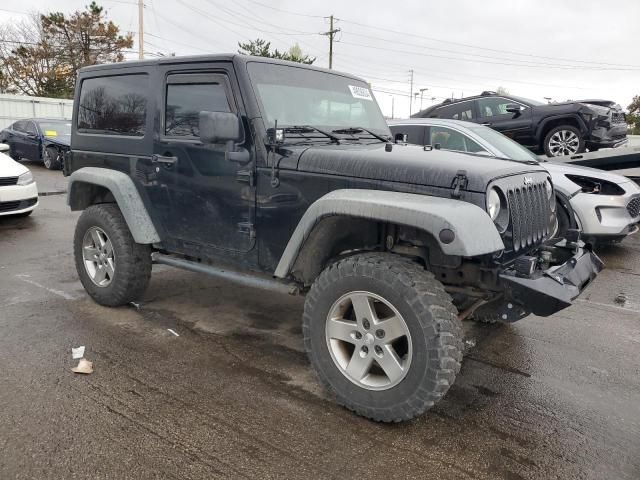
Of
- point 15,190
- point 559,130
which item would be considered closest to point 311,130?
point 15,190

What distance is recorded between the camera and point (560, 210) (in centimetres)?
573

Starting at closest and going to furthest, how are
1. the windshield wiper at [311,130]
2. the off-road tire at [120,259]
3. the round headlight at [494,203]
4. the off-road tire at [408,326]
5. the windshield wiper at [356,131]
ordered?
the off-road tire at [408,326]
the round headlight at [494,203]
the windshield wiper at [311,130]
the windshield wiper at [356,131]
the off-road tire at [120,259]

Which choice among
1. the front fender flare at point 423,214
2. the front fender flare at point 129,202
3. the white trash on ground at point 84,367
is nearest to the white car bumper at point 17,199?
the front fender flare at point 129,202

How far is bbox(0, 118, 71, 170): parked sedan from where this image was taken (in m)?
15.1

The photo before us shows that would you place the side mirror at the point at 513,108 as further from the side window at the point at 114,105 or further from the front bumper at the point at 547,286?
the side window at the point at 114,105

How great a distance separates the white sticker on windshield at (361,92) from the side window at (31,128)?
47.6 feet

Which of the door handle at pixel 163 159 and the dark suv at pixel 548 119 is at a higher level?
the dark suv at pixel 548 119

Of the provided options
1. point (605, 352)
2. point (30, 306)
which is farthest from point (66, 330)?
point (605, 352)

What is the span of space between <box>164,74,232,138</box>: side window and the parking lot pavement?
5.37 ft

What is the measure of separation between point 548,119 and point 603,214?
3.94m

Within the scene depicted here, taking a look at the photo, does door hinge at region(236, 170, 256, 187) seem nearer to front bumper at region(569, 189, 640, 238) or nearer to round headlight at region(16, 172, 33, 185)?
front bumper at region(569, 189, 640, 238)

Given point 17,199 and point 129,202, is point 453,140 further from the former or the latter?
point 17,199

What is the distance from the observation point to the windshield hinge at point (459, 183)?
274 centimetres

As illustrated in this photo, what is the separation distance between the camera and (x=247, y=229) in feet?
11.6
